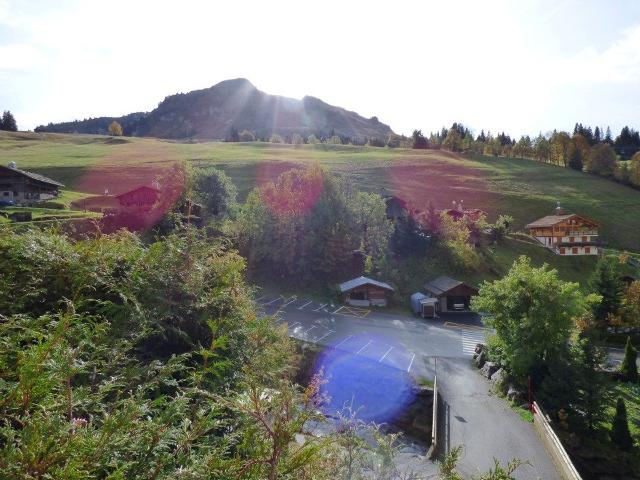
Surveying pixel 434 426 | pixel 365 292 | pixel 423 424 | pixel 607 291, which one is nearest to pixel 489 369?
pixel 423 424

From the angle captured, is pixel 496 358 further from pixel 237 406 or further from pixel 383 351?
pixel 237 406

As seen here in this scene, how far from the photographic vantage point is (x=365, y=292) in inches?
1464

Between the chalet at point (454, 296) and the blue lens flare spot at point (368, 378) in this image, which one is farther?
the chalet at point (454, 296)

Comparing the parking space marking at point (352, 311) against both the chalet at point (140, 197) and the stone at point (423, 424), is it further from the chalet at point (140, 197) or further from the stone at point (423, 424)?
the chalet at point (140, 197)

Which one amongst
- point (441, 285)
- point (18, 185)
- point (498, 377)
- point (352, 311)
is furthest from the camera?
point (18, 185)

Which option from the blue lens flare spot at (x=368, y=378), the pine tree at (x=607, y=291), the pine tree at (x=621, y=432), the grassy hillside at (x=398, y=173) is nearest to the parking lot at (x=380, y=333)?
the blue lens flare spot at (x=368, y=378)

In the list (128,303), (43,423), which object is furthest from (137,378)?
(43,423)

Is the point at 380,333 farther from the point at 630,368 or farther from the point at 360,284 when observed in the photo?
the point at 630,368

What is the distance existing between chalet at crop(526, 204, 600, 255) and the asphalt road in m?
25.4

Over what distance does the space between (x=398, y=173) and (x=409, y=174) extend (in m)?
2.18

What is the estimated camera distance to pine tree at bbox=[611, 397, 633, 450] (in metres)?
20.1

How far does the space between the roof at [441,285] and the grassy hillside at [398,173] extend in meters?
27.6

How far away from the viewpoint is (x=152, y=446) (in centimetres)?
296

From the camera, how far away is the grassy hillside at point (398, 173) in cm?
7000
